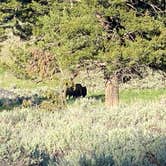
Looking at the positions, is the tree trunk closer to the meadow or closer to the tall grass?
the meadow

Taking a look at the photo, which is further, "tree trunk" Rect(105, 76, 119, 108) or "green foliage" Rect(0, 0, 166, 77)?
"tree trunk" Rect(105, 76, 119, 108)

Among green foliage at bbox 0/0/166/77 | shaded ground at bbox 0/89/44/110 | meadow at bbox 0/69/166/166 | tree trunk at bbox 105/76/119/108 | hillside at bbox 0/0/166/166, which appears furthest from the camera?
shaded ground at bbox 0/89/44/110

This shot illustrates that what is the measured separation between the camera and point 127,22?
752 inches

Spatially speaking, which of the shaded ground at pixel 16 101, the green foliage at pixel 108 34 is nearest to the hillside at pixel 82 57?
the green foliage at pixel 108 34

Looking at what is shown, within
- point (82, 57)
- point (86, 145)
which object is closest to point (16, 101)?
point (82, 57)

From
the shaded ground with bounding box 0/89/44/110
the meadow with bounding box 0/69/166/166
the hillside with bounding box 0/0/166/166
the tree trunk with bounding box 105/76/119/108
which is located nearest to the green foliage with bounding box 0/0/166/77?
the hillside with bounding box 0/0/166/166

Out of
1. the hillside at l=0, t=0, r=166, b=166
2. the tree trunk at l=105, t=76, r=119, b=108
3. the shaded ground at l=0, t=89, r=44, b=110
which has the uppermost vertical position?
the hillside at l=0, t=0, r=166, b=166

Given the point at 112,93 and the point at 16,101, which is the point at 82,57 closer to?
the point at 112,93

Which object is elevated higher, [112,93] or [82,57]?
[82,57]

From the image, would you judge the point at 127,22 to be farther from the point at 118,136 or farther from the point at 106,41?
the point at 118,136

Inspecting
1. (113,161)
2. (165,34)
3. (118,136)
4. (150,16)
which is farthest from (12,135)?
(150,16)

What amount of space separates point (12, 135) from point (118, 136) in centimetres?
181

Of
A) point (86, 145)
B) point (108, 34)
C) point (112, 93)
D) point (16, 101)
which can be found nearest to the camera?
point (86, 145)

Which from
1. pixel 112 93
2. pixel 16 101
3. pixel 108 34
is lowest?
pixel 16 101
